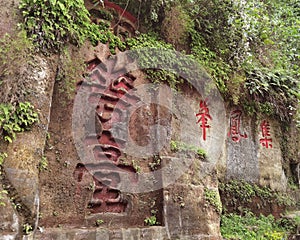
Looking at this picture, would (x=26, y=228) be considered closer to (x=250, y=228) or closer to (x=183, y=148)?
(x=183, y=148)

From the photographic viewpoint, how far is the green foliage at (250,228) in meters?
6.01

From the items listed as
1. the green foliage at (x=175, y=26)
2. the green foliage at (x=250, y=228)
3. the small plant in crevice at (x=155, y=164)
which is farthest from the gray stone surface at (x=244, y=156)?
the small plant in crevice at (x=155, y=164)

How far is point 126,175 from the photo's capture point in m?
4.92

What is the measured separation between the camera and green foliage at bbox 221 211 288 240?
6008 millimetres

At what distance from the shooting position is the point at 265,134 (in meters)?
8.08

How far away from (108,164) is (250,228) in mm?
3413

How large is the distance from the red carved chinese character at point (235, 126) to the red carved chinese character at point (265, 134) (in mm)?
629

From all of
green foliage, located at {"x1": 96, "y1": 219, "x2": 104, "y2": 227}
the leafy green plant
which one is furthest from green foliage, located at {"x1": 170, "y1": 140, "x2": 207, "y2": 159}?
the leafy green plant

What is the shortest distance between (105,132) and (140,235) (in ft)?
5.25

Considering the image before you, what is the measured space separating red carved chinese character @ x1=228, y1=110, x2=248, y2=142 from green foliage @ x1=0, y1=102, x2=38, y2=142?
188 inches

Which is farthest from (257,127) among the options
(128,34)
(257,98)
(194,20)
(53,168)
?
(53,168)

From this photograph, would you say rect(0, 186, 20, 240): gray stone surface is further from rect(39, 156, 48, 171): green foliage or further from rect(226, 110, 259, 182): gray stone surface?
rect(226, 110, 259, 182): gray stone surface

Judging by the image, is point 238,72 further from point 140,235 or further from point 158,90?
point 140,235

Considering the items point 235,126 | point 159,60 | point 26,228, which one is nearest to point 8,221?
point 26,228
